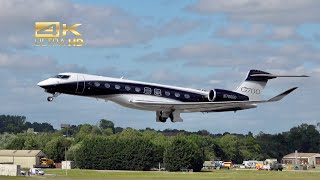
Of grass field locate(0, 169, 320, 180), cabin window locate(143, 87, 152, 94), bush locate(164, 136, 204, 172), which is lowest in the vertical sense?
grass field locate(0, 169, 320, 180)

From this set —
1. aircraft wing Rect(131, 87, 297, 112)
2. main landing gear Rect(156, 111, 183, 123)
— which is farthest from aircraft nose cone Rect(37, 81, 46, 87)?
main landing gear Rect(156, 111, 183, 123)

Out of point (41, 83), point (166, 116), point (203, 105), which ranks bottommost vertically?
point (166, 116)

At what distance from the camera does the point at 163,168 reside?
195000 mm

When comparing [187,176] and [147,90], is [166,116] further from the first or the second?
[187,176]

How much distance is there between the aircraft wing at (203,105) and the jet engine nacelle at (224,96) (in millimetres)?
1091

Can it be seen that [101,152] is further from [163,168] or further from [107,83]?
[107,83]

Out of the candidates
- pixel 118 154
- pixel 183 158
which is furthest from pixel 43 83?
pixel 118 154

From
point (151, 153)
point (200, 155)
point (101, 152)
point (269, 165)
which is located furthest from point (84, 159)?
point (269, 165)

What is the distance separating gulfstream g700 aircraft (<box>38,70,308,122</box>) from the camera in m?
74.9

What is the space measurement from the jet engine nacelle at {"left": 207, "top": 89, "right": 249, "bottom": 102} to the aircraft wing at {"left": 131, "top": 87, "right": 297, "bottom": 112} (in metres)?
1.09

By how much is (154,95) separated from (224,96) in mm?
9299

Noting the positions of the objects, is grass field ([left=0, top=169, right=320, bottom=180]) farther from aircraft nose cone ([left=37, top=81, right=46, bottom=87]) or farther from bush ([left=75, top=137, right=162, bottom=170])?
aircraft nose cone ([left=37, top=81, right=46, bottom=87])

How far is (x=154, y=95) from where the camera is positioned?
7838cm

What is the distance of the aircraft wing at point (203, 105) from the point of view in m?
76.8
